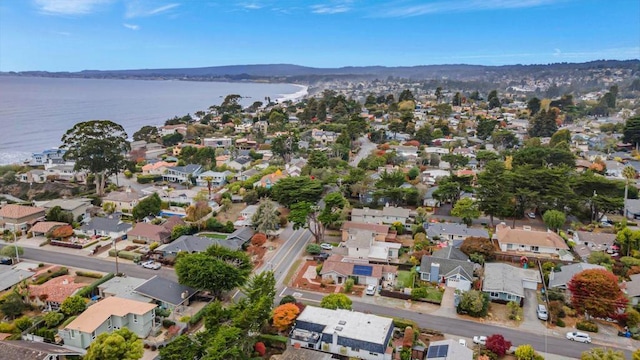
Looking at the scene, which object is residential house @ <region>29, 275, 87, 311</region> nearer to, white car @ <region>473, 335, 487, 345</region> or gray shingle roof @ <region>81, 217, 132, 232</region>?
gray shingle roof @ <region>81, 217, 132, 232</region>

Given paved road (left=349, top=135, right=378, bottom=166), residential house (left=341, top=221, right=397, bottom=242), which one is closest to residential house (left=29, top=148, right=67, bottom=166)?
paved road (left=349, top=135, right=378, bottom=166)

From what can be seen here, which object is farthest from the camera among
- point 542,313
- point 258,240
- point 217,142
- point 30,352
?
point 217,142

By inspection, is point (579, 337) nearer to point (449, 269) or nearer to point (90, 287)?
point (449, 269)

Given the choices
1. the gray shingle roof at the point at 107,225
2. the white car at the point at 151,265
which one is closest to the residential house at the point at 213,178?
the gray shingle roof at the point at 107,225

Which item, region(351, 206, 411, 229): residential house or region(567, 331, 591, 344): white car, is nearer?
region(567, 331, 591, 344): white car

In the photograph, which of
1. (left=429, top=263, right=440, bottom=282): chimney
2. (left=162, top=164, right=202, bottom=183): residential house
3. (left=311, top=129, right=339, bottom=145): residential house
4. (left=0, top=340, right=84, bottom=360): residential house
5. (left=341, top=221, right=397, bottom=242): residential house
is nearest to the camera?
(left=0, top=340, right=84, bottom=360): residential house

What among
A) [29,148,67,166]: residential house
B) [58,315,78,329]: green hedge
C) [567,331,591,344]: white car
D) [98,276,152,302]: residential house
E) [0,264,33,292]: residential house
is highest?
[29,148,67,166]: residential house

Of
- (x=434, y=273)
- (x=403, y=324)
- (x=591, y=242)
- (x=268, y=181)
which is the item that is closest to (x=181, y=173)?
(x=268, y=181)
